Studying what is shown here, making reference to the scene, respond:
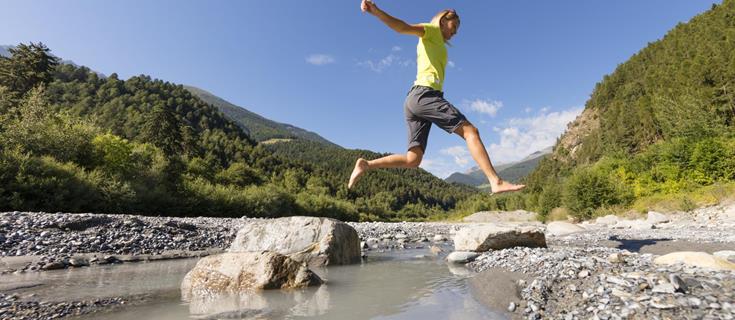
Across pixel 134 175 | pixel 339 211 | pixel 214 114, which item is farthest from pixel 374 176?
pixel 134 175

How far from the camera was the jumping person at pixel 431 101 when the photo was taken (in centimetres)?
452

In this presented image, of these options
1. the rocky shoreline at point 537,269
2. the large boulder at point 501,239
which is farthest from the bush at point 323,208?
the large boulder at point 501,239

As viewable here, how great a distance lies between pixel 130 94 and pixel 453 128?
104 metres

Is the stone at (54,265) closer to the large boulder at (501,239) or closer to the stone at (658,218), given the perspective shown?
the large boulder at (501,239)

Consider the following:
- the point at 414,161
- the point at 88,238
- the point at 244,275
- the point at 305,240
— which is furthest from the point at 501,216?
the point at 244,275

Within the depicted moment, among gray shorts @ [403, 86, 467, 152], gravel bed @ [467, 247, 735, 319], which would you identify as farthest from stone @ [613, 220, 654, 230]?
A: gray shorts @ [403, 86, 467, 152]

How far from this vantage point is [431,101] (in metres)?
4.63

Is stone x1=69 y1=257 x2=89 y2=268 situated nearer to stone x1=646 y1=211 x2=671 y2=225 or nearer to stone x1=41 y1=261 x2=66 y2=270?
stone x1=41 y1=261 x2=66 y2=270

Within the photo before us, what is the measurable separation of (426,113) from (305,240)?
587cm

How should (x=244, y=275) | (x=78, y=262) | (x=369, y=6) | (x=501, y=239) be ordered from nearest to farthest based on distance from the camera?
(x=369, y=6) < (x=244, y=275) < (x=78, y=262) < (x=501, y=239)

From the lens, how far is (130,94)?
89312mm

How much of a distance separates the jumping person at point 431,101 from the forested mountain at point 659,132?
24.1 metres

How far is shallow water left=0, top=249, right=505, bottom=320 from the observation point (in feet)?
13.5

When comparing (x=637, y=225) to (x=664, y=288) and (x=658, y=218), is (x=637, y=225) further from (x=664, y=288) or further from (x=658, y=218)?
(x=664, y=288)
